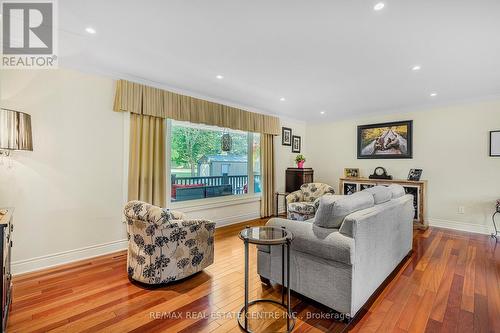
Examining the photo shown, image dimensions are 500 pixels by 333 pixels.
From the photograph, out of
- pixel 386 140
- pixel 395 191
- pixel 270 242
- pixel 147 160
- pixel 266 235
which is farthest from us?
pixel 386 140

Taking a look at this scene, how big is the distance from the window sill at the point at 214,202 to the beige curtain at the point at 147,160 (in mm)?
416

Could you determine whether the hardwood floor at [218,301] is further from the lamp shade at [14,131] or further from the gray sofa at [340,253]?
the lamp shade at [14,131]

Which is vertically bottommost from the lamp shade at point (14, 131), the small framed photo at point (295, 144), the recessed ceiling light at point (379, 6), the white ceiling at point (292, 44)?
the lamp shade at point (14, 131)

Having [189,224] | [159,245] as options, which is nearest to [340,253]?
[189,224]

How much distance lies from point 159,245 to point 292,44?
8.25 feet

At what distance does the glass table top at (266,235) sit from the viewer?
1.77 metres

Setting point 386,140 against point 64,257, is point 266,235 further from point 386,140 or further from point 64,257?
point 386,140

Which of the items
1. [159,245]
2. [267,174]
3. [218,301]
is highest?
[267,174]

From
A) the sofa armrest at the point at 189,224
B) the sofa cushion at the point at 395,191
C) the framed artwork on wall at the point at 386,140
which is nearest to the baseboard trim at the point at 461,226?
the framed artwork on wall at the point at 386,140

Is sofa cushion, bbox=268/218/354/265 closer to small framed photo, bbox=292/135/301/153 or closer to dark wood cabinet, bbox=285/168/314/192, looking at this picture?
dark wood cabinet, bbox=285/168/314/192

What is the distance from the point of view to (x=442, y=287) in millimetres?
2402

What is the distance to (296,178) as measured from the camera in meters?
5.65

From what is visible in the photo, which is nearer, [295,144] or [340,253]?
[340,253]

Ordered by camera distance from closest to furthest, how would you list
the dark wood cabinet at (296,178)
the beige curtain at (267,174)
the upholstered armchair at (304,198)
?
the upholstered armchair at (304,198) < the beige curtain at (267,174) < the dark wood cabinet at (296,178)
